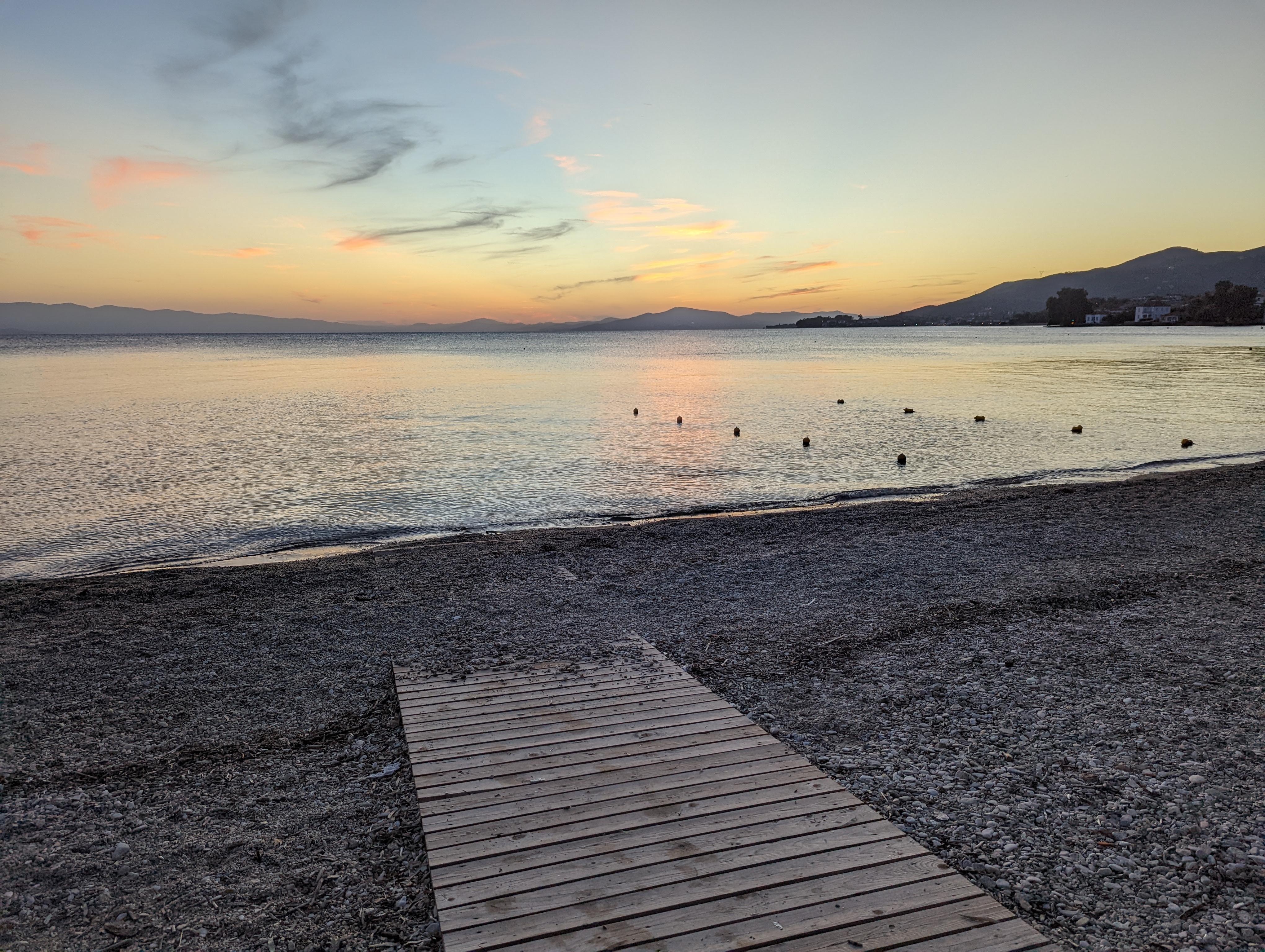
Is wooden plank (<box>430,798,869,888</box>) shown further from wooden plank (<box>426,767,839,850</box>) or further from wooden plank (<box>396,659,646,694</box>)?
wooden plank (<box>396,659,646,694</box>)

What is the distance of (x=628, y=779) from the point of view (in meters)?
4.96

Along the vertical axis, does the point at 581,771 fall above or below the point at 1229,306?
below

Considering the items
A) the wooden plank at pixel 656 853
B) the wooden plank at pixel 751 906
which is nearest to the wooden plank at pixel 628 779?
the wooden plank at pixel 656 853

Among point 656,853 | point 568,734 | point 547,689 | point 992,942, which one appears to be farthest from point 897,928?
point 547,689

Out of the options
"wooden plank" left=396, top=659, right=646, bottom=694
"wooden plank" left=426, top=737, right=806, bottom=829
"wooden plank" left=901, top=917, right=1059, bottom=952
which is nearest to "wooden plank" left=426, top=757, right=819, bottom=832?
"wooden plank" left=426, top=737, right=806, bottom=829

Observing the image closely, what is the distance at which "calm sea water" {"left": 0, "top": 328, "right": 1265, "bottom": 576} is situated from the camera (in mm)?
16375

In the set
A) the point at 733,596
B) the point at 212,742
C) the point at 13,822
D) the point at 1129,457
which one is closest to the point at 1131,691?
the point at 733,596

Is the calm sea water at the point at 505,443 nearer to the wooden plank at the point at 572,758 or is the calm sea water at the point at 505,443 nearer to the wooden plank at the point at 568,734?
the wooden plank at the point at 568,734

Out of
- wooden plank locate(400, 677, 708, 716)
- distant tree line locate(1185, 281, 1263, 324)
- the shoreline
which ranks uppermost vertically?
distant tree line locate(1185, 281, 1263, 324)

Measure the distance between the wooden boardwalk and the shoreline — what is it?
342 inches

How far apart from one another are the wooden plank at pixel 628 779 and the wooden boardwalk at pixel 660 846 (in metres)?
0.01

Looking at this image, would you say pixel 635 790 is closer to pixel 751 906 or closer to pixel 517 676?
pixel 751 906

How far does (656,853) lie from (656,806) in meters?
0.48

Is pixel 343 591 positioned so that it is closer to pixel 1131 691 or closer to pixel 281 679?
pixel 281 679
